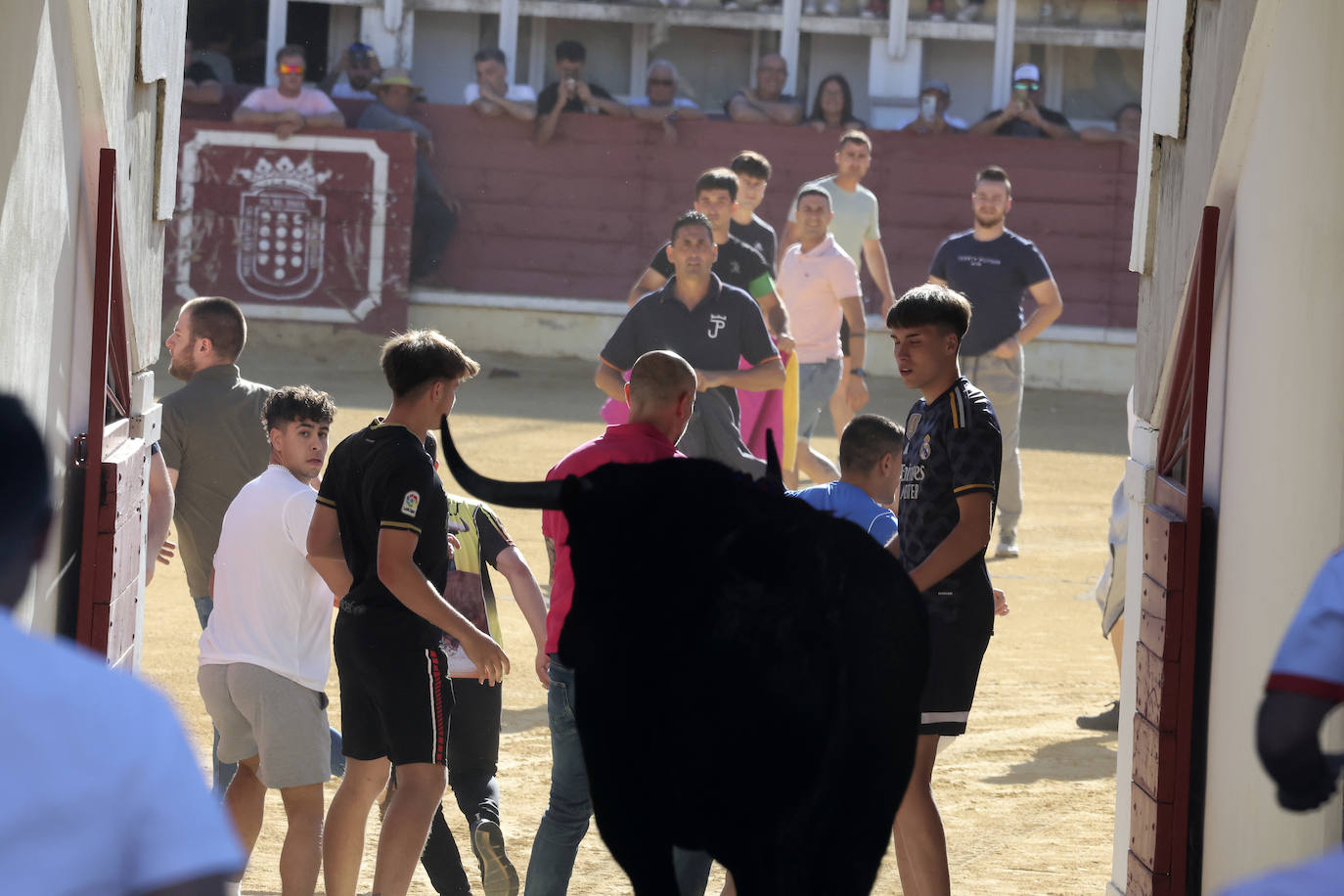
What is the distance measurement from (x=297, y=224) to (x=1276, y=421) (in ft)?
47.9

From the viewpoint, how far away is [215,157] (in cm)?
1659

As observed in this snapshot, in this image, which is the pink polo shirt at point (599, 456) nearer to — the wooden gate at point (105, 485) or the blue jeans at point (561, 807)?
the blue jeans at point (561, 807)

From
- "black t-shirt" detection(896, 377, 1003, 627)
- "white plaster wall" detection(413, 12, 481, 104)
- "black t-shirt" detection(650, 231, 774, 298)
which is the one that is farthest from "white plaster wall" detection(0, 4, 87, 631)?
"white plaster wall" detection(413, 12, 481, 104)

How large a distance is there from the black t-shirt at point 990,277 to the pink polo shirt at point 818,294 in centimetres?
50

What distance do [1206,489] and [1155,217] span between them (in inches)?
39.9

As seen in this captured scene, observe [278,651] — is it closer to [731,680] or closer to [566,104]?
[731,680]

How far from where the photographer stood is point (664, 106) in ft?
58.3

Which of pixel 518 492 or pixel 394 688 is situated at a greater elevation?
pixel 518 492

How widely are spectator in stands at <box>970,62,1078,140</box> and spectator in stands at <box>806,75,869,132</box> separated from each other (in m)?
1.29

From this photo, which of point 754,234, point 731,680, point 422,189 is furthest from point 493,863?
point 422,189

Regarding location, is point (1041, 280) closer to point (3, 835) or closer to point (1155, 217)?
A: point (1155, 217)

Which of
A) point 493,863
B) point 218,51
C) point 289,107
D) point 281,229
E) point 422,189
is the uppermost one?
point 218,51

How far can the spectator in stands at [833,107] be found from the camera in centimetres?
1762

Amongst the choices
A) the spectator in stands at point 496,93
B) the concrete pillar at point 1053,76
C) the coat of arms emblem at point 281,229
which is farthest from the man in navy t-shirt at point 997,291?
the concrete pillar at point 1053,76
